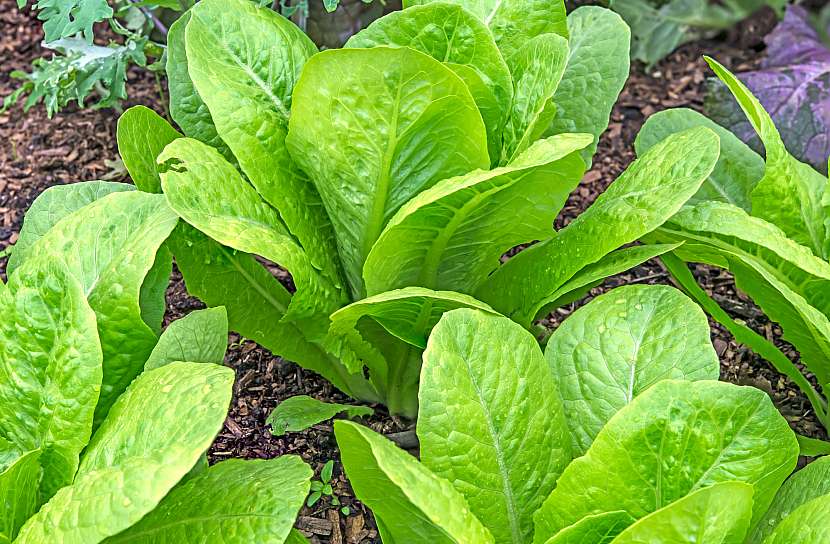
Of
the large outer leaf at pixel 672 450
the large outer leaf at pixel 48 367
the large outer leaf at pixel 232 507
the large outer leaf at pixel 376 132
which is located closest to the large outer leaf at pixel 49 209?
the large outer leaf at pixel 48 367

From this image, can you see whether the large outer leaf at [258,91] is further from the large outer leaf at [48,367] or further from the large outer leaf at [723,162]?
the large outer leaf at [723,162]

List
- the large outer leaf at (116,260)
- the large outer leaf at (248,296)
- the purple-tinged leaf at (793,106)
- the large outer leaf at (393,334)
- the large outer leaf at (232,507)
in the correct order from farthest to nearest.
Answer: the purple-tinged leaf at (793,106) < the large outer leaf at (248,296) < the large outer leaf at (393,334) < the large outer leaf at (116,260) < the large outer leaf at (232,507)

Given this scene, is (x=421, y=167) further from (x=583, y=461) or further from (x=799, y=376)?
(x=799, y=376)

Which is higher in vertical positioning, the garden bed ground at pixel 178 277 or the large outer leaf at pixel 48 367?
the large outer leaf at pixel 48 367

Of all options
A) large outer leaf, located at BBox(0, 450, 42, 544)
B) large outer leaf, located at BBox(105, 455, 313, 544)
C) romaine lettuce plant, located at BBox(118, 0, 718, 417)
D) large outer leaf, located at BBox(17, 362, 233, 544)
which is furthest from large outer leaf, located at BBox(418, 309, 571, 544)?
large outer leaf, located at BBox(0, 450, 42, 544)

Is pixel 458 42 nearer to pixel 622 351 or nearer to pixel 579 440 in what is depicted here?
pixel 622 351
